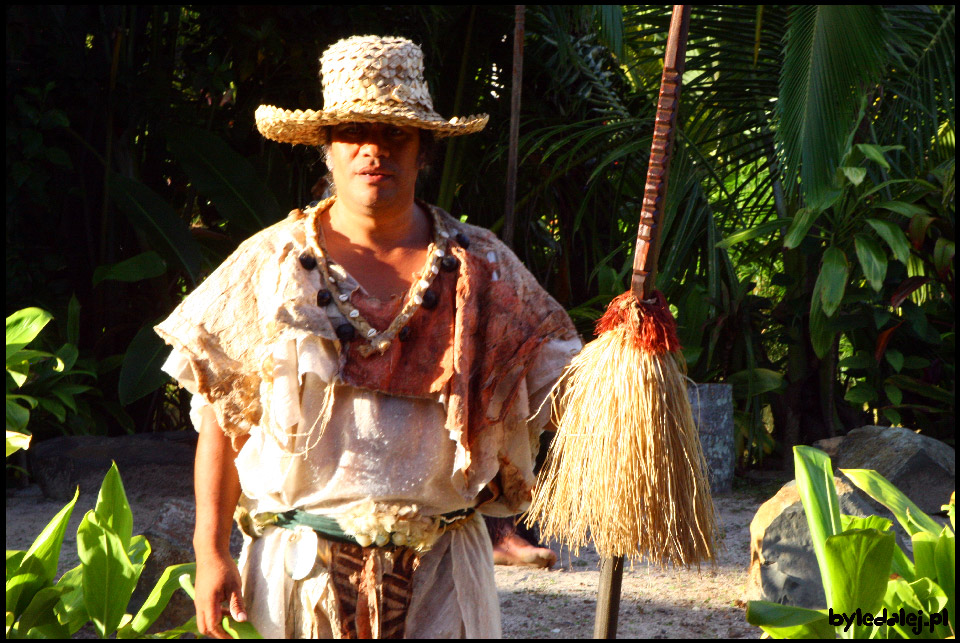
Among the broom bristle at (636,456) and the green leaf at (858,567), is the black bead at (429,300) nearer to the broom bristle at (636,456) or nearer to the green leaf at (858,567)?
the broom bristle at (636,456)

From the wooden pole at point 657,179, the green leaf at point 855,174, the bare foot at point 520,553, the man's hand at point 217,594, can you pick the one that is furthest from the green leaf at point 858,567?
the green leaf at point 855,174

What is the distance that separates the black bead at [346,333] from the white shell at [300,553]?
0.34 m

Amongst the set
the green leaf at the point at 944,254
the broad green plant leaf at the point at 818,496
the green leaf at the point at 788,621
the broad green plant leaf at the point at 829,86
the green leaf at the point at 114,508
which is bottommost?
the green leaf at the point at 788,621

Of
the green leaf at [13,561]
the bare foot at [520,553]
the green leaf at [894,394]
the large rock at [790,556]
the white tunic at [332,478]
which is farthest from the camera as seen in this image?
the green leaf at [894,394]

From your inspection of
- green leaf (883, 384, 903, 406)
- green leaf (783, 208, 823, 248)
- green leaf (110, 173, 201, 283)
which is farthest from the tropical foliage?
green leaf (110, 173, 201, 283)

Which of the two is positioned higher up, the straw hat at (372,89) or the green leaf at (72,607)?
the straw hat at (372,89)


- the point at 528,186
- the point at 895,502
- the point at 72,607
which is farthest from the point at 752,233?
the point at 72,607

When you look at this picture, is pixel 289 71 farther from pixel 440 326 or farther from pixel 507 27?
pixel 440 326

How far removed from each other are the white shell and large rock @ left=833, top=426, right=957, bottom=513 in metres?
3.01

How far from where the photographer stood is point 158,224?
4336 millimetres

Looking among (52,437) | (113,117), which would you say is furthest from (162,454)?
(113,117)

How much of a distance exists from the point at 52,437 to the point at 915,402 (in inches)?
180

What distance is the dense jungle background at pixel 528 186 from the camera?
4.31m

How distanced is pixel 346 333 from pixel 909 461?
325cm
